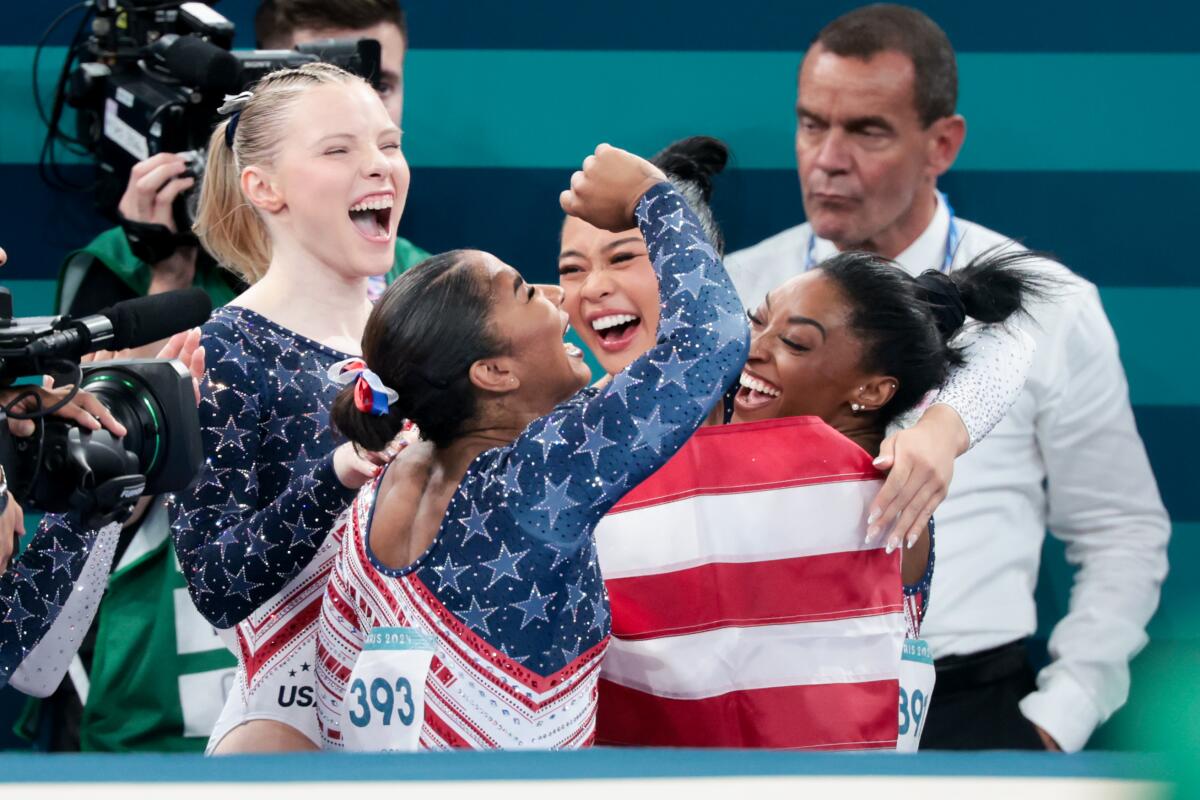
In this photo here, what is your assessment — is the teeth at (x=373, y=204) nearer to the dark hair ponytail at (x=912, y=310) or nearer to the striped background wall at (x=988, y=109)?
the dark hair ponytail at (x=912, y=310)

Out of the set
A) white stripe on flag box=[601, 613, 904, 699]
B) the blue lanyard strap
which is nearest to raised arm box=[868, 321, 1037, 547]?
white stripe on flag box=[601, 613, 904, 699]

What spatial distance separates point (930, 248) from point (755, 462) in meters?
1.49

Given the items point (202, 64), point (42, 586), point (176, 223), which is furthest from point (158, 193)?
point (42, 586)

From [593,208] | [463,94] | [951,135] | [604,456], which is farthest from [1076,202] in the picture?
[604,456]

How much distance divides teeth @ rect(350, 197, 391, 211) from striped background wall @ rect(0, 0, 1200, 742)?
1.30 metres

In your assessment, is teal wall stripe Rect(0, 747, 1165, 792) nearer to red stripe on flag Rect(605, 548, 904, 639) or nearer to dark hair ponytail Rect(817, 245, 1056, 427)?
red stripe on flag Rect(605, 548, 904, 639)

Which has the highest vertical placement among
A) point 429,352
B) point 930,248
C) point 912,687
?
point 429,352

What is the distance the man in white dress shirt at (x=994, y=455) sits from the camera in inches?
117

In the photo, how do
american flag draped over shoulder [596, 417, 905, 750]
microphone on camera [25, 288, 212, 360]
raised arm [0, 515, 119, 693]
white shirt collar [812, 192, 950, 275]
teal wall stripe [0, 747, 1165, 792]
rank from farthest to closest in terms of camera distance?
white shirt collar [812, 192, 950, 275] < raised arm [0, 515, 119, 693] < american flag draped over shoulder [596, 417, 905, 750] < microphone on camera [25, 288, 212, 360] < teal wall stripe [0, 747, 1165, 792]

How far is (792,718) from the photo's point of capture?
1.80m

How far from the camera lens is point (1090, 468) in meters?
3.11

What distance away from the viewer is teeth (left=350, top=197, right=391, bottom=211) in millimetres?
2205

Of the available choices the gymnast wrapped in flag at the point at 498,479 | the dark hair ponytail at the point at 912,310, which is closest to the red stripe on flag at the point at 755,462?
the gymnast wrapped in flag at the point at 498,479

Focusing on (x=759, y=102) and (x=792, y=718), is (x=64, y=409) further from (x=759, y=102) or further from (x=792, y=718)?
(x=759, y=102)
